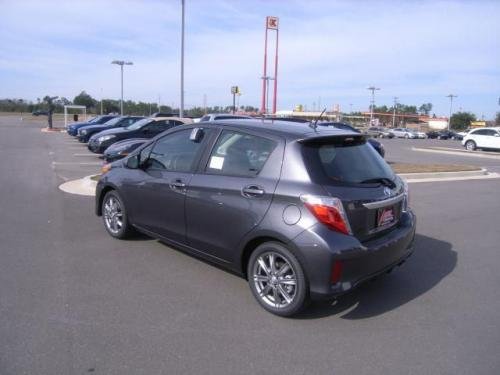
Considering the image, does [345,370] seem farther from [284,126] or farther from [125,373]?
[284,126]

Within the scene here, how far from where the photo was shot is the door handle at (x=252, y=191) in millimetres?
4082

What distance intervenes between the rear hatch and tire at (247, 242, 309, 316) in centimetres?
61

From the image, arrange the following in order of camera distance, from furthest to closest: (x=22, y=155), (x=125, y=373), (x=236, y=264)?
1. (x=22, y=155)
2. (x=236, y=264)
3. (x=125, y=373)

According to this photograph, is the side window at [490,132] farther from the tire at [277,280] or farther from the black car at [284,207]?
the tire at [277,280]

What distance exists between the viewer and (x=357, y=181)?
4.11 metres

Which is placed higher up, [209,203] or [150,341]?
[209,203]

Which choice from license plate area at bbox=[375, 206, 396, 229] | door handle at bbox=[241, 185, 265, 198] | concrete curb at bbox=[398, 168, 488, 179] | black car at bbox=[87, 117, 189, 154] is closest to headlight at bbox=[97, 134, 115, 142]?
black car at bbox=[87, 117, 189, 154]

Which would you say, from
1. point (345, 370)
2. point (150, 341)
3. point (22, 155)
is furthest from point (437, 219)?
point (22, 155)

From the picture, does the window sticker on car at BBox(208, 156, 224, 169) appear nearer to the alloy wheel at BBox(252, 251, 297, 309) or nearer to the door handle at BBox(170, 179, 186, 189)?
the door handle at BBox(170, 179, 186, 189)

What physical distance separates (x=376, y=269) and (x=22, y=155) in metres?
16.7

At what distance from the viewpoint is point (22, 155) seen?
57.2 ft

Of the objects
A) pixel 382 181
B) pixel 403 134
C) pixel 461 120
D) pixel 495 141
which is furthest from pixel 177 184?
pixel 461 120

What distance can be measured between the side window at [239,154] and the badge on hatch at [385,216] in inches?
45.1

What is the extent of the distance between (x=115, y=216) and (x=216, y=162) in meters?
2.18
